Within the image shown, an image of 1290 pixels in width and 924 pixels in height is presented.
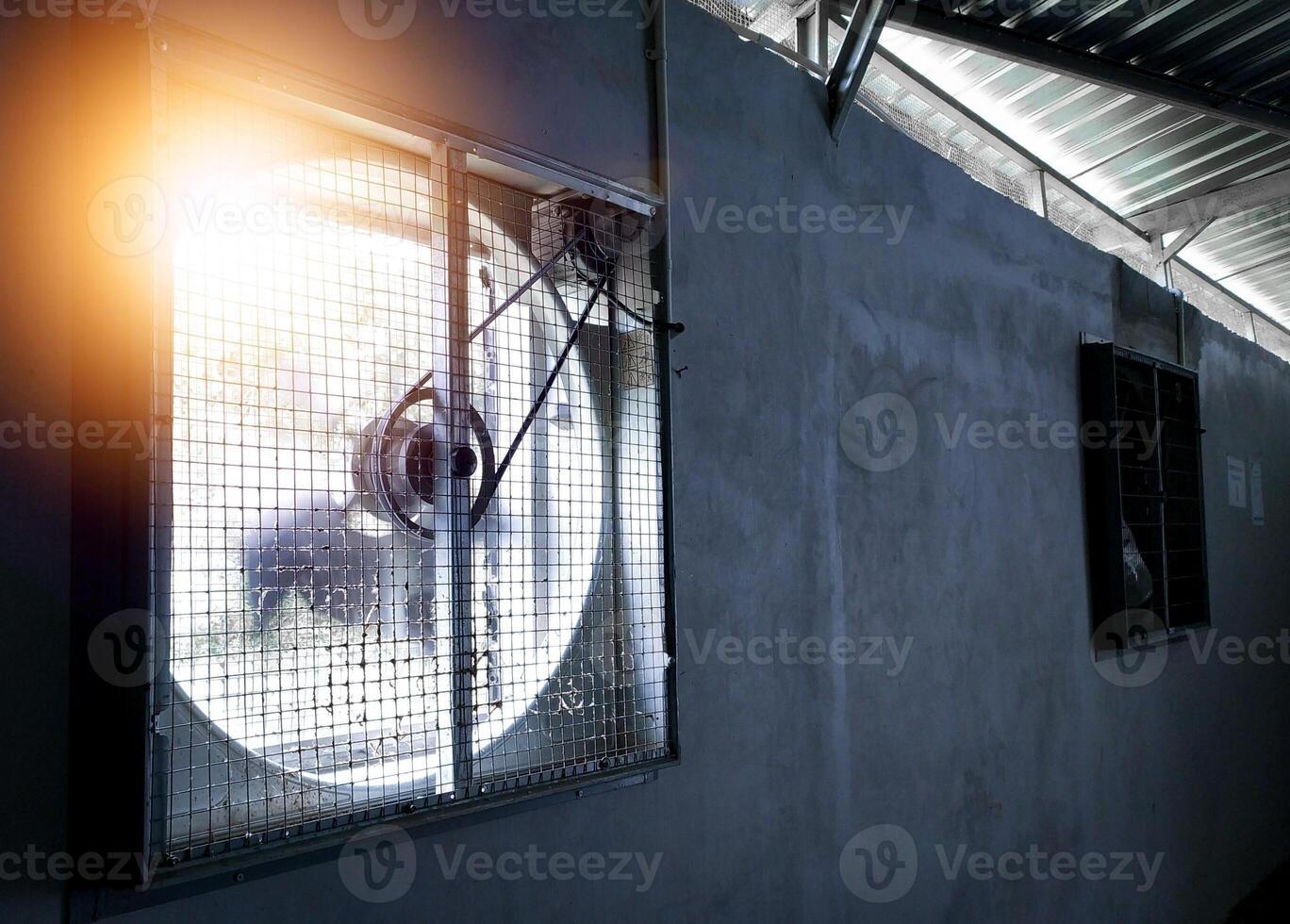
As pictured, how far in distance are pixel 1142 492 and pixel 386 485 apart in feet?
11.1

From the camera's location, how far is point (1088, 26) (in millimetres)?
3074

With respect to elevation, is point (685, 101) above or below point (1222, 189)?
below

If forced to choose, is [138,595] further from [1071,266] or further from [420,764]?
[1071,266]

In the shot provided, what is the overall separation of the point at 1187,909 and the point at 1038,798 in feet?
5.46

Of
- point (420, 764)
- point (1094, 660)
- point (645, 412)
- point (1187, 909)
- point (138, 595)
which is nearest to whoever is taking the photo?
point (138, 595)

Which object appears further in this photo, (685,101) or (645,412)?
(685,101)

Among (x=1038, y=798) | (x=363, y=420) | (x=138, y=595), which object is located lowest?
(x=1038, y=798)

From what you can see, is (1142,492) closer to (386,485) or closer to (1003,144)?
(1003,144)

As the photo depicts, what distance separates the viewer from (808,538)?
217 centimetres

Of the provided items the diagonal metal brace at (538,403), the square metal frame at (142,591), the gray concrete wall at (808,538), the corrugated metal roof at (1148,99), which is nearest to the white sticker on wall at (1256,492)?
the corrugated metal roof at (1148,99)

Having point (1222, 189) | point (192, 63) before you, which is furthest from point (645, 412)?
point (1222, 189)

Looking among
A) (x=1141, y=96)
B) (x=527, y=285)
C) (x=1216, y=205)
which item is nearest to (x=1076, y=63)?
(x=1141, y=96)

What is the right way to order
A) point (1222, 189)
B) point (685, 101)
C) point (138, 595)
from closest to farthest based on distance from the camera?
point (138, 595)
point (685, 101)
point (1222, 189)

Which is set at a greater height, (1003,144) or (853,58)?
(1003,144)
